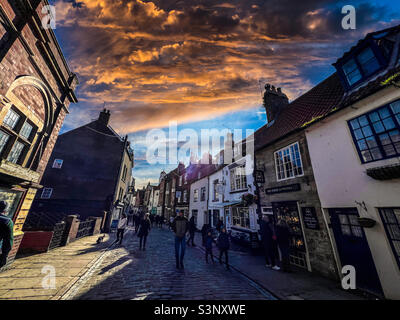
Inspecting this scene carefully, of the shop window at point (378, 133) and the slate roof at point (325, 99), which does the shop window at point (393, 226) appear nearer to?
the shop window at point (378, 133)

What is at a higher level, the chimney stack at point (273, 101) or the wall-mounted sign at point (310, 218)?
the chimney stack at point (273, 101)

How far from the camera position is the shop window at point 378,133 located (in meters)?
4.79

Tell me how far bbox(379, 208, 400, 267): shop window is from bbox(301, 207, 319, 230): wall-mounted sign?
2.01 meters

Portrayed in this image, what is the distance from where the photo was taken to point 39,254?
6.94 meters

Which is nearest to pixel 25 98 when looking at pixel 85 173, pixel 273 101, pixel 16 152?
pixel 16 152

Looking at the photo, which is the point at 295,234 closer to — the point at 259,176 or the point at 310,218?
the point at 310,218

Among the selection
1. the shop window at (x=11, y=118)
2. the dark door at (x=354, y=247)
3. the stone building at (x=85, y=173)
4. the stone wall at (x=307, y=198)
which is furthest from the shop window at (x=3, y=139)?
the stone building at (x=85, y=173)

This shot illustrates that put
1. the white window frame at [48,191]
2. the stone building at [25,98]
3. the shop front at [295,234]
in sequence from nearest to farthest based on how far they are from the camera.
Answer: the stone building at [25,98] → the shop front at [295,234] → the white window frame at [48,191]

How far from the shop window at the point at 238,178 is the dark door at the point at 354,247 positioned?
6124 mm

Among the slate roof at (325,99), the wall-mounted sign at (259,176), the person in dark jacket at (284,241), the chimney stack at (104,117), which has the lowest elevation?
the person in dark jacket at (284,241)

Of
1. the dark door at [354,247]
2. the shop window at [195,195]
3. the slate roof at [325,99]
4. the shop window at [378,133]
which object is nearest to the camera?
the shop window at [378,133]

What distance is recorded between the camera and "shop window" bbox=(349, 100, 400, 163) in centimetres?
479

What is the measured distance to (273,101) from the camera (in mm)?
12750
